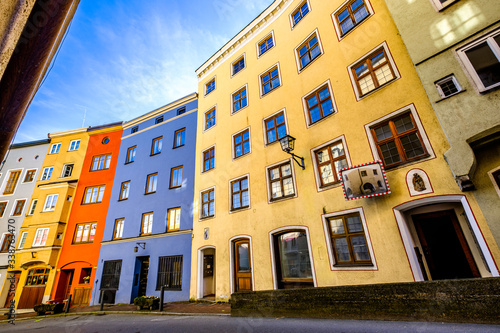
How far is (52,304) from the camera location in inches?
528

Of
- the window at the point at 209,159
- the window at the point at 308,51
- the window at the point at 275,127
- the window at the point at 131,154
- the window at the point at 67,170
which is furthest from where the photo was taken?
the window at the point at 67,170

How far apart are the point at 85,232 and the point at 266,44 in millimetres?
21120

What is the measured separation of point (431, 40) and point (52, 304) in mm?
22749

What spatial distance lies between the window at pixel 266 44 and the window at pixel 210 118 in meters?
5.41

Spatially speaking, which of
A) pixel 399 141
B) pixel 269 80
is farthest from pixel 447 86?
pixel 269 80

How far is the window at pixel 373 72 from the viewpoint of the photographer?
8906 millimetres

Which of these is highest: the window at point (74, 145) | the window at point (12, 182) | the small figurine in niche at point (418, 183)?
the window at point (74, 145)

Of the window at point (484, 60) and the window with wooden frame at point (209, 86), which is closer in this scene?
the window at point (484, 60)

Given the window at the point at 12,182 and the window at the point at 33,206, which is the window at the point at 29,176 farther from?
the window at the point at 33,206

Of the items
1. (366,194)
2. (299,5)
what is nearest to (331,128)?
(366,194)

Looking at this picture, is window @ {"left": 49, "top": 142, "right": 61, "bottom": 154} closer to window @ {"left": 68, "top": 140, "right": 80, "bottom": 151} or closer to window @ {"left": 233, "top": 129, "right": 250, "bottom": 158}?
window @ {"left": 68, "top": 140, "right": 80, "bottom": 151}

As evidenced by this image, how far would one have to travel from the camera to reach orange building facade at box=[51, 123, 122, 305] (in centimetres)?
1741

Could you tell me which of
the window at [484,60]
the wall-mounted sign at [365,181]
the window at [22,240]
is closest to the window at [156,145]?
the window at [22,240]

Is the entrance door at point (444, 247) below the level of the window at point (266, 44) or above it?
below
